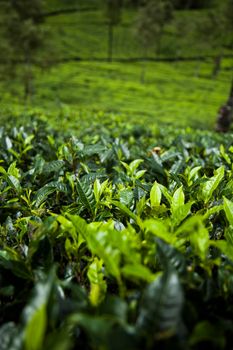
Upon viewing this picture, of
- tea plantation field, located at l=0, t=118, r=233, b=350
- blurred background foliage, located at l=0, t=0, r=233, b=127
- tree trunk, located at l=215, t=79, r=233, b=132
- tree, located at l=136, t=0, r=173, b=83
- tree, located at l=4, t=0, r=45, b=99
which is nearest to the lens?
tea plantation field, located at l=0, t=118, r=233, b=350

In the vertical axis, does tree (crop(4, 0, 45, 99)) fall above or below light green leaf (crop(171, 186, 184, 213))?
below

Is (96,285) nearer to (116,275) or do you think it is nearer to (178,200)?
(116,275)

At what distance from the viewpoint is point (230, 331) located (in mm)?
875

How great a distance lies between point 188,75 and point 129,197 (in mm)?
37532

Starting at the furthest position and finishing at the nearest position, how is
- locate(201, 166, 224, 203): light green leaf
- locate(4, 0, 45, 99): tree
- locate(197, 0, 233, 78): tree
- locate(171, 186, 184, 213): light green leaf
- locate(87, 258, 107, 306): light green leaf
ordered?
locate(197, 0, 233, 78): tree → locate(4, 0, 45, 99): tree → locate(201, 166, 224, 203): light green leaf → locate(171, 186, 184, 213): light green leaf → locate(87, 258, 107, 306): light green leaf

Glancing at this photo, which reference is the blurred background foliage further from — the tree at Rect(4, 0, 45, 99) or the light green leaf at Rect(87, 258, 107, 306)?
the light green leaf at Rect(87, 258, 107, 306)

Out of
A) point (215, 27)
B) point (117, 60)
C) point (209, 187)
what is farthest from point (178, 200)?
point (117, 60)

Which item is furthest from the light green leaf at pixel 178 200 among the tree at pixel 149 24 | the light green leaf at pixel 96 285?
the tree at pixel 149 24

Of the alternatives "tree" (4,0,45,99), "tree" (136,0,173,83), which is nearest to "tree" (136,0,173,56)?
"tree" (136,0,173,83)

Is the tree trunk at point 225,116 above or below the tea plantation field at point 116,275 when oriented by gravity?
below

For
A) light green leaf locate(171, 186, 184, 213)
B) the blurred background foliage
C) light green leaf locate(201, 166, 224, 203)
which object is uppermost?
light green leaf locate(171, 186, 184, 213)

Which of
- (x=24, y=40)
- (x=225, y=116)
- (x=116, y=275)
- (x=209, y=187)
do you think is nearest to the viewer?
(x=116, y=275)

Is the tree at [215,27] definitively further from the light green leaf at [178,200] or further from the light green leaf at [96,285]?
the light green leaf at [96,285]

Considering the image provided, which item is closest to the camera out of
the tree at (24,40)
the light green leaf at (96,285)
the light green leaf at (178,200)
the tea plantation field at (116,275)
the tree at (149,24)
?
the tea plantation field at (116,275)
